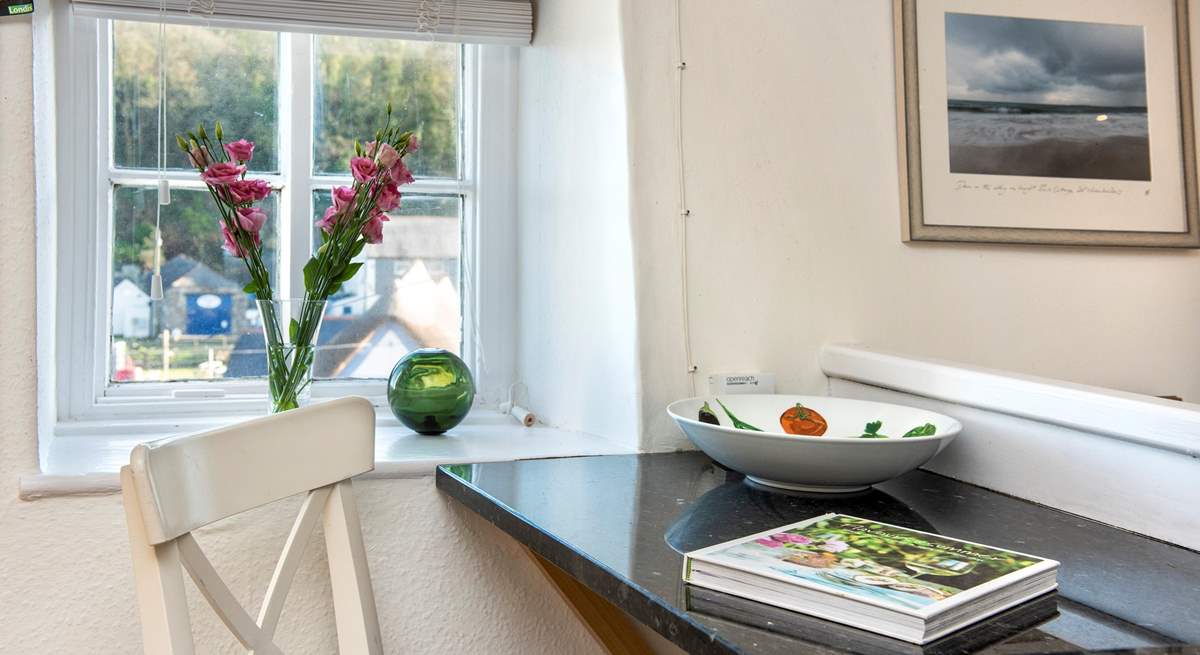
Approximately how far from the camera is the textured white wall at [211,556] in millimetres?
1130

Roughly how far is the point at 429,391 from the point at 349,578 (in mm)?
423

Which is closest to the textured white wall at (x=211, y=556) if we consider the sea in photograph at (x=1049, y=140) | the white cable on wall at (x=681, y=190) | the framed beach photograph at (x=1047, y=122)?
the white cable on wall at (x=681, y=190)

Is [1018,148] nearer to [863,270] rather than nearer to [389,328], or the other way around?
[863,270]

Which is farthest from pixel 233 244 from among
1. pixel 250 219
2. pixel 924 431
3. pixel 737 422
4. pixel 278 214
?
pixel 924 431

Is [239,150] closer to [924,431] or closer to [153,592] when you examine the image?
[153,592]

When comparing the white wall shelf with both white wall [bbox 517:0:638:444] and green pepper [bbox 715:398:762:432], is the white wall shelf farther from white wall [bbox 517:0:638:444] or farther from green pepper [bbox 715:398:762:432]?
white wall [bbox 517:0:638:444]

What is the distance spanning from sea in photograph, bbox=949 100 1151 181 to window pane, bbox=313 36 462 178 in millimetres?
865

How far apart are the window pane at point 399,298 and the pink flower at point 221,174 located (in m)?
0.38

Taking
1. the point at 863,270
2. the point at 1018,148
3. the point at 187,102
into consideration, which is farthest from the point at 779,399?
the point at 187,102

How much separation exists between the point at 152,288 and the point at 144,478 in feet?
2.60
